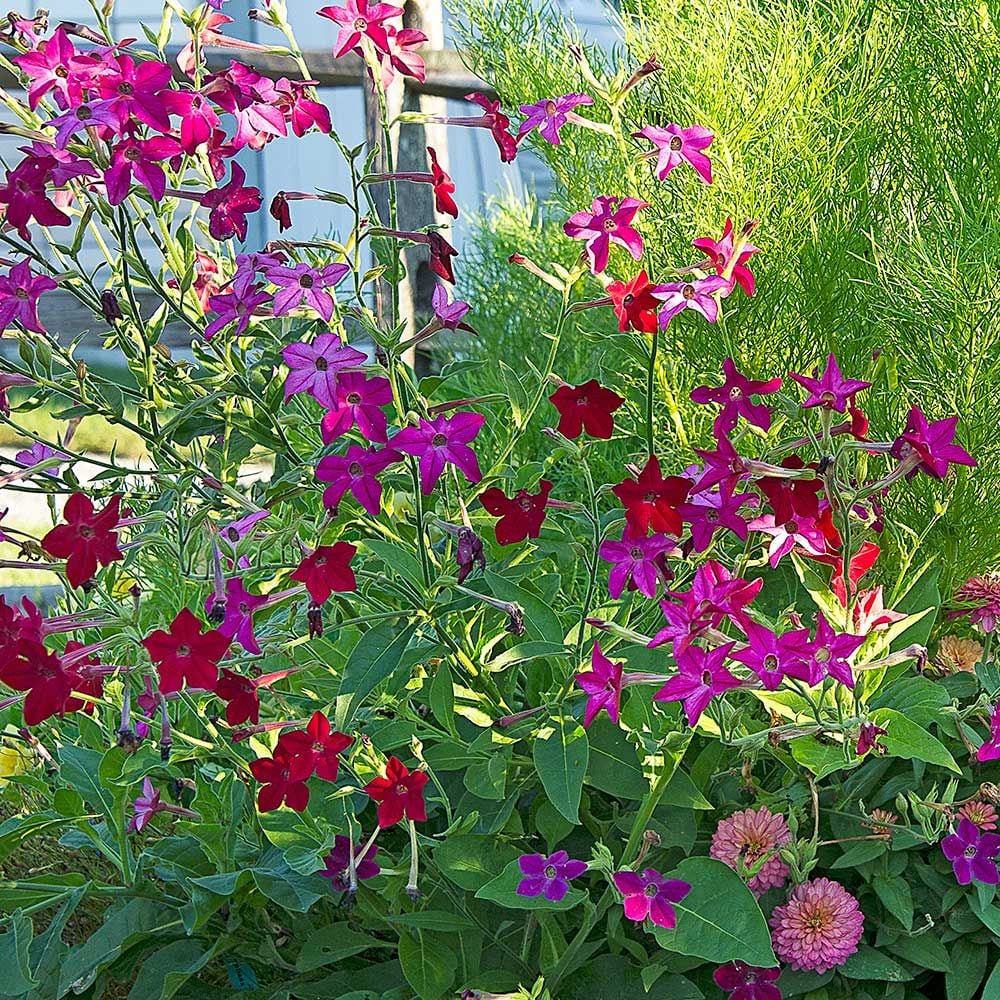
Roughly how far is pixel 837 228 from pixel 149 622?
3.37 feet

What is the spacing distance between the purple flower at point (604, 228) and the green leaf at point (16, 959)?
0.69 m

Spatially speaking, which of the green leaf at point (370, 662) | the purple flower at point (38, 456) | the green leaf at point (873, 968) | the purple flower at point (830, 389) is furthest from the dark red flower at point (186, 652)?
the green leaf at point (873, 968)

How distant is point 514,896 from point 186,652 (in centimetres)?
31

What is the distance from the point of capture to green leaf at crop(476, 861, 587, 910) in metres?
0.89

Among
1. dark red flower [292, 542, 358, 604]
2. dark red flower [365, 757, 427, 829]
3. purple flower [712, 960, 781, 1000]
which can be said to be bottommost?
purple flower [712, 960, 781, 1000]

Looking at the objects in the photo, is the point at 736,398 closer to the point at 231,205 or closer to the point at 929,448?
the point at 929,448

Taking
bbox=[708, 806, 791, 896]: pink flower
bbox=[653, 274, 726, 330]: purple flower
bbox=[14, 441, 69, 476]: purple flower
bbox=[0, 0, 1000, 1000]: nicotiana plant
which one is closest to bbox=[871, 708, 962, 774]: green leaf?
bbox=[0, 0, 1000, 1000]: nicotiana plant

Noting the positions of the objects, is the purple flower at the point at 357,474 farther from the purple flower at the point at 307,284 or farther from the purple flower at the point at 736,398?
the purple flower at the point at 736,398

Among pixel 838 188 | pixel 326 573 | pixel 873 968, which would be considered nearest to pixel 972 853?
pixel 873 968

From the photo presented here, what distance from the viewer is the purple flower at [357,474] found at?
81cm

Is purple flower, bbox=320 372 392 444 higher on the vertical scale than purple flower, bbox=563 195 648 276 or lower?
lower

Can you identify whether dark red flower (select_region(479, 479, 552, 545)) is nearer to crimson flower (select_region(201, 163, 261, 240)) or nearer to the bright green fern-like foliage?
crimson flower (select_region(201, 163, 261, 240))

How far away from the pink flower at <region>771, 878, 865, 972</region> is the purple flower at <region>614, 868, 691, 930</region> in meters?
0.14

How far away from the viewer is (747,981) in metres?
0.97
